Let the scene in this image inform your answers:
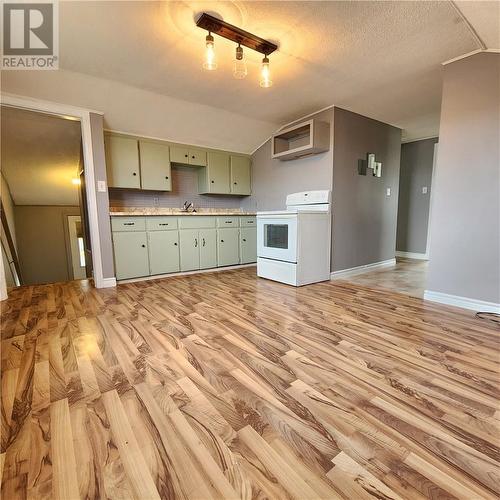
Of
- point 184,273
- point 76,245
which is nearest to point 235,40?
point 184,273

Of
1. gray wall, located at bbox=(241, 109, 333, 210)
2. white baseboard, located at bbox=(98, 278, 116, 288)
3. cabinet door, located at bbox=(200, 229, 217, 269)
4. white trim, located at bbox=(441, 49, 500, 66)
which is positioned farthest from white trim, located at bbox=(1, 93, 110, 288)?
white trim, located at bbox=(441, 49, 500, 66)

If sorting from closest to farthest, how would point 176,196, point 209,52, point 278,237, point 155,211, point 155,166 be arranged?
1. point 209,52
2. point 278,237
3. point 155,166
4. point 155,211
5. point 176,196

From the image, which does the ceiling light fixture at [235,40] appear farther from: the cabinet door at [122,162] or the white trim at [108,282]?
the white trim at [108,282]

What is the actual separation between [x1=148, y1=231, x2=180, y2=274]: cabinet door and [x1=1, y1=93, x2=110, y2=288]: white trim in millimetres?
605

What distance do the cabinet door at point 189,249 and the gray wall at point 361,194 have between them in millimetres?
1932

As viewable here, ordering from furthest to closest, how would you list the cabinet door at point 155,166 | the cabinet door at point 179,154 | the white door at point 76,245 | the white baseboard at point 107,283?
the white door at point 76,245 → the cabinet door at point 179,154 → the cabinet door at point 155,166 → the white baseboard at point 107,283

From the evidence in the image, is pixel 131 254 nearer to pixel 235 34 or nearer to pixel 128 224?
pixel 128 224

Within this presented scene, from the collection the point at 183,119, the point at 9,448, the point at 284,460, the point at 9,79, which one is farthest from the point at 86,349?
the point at 183,119

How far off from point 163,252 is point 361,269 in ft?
9.40

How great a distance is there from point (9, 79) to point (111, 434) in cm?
319

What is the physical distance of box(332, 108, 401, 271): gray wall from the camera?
134 inches

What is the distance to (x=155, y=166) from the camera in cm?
369

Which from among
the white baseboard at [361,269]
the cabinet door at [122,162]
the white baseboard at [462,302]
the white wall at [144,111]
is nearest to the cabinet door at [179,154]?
the white wall at [144,111]

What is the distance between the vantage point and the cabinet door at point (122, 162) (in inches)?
133
